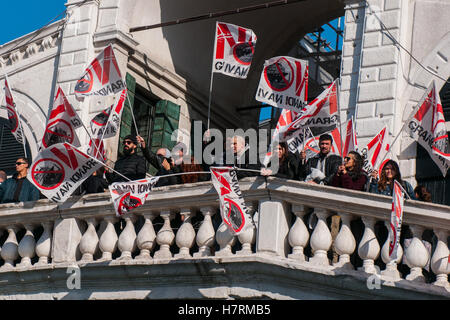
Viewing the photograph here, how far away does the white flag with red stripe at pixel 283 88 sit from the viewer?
15.6m

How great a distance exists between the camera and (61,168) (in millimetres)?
14703

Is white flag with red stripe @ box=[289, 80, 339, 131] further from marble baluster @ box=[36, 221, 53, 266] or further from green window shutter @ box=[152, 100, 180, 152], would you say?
green window shutter @ box=[152, 100, 180, 152]

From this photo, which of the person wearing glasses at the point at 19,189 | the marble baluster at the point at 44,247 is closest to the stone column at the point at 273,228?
the marble baluster at the point at 44,247

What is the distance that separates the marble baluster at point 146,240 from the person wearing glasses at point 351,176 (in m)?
2.32

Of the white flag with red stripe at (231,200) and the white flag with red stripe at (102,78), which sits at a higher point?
the white flag with red stripe at (102,78)

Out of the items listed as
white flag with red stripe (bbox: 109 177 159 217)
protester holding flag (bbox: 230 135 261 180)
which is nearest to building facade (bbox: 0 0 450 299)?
white flag with red stripe (bbox: 109 177 159 217)

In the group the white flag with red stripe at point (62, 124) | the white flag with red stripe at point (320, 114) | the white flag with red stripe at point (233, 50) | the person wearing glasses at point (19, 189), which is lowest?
the person wearing glasses at point (19, 189)

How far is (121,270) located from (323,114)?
3.25 meters

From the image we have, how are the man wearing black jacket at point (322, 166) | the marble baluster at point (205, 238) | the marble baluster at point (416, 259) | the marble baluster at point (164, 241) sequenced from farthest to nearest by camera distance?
1. the man wearing black jacket at point (322, 166)
2. the marble baluster at point (164, 241)
3. the marble baluster at point (205, 238)
4. the marble baluster at point (416, 259)

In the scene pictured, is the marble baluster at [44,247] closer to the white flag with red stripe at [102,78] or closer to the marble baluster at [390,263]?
the white flag with red stripe at [102,78]

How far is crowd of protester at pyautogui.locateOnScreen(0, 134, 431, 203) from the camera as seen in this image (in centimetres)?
1351

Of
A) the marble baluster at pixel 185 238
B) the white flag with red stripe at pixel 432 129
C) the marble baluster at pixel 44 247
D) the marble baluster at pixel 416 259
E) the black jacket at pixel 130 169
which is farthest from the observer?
the black jacket at pixel 130 169
